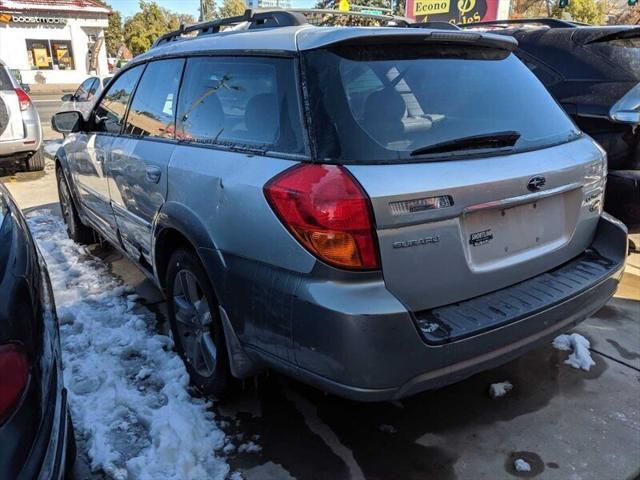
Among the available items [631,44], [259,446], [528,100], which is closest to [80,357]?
[259,446]

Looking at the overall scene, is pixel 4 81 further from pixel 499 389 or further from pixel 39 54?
pixel 39 54

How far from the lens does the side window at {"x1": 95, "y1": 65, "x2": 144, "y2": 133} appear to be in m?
3.77

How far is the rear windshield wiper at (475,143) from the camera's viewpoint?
2.15m

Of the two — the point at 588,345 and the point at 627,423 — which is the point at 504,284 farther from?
the point at 588,345

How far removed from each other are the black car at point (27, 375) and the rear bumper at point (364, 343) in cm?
77

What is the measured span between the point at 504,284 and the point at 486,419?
0.82 m

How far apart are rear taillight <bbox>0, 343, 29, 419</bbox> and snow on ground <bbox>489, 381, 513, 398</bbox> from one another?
228 cm

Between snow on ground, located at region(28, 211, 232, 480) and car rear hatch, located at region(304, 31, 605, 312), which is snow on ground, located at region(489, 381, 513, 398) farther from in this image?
snow on ground, located at region(28, 211, 232, 480)

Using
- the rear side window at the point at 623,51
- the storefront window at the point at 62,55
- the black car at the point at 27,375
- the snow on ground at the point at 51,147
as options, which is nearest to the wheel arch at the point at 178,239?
the black car at the point at 27,375

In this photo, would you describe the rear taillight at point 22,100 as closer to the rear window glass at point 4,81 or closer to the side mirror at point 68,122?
the rear window glass at point 4,81

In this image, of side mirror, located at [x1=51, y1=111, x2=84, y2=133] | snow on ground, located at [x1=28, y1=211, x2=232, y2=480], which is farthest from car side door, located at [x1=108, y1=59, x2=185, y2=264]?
side mirror, located at [x1=51, y1=111, x2=84, y2=133]

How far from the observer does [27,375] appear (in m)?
1.53

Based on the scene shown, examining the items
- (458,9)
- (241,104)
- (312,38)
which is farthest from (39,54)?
(312,38)

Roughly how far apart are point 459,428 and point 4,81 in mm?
8717
